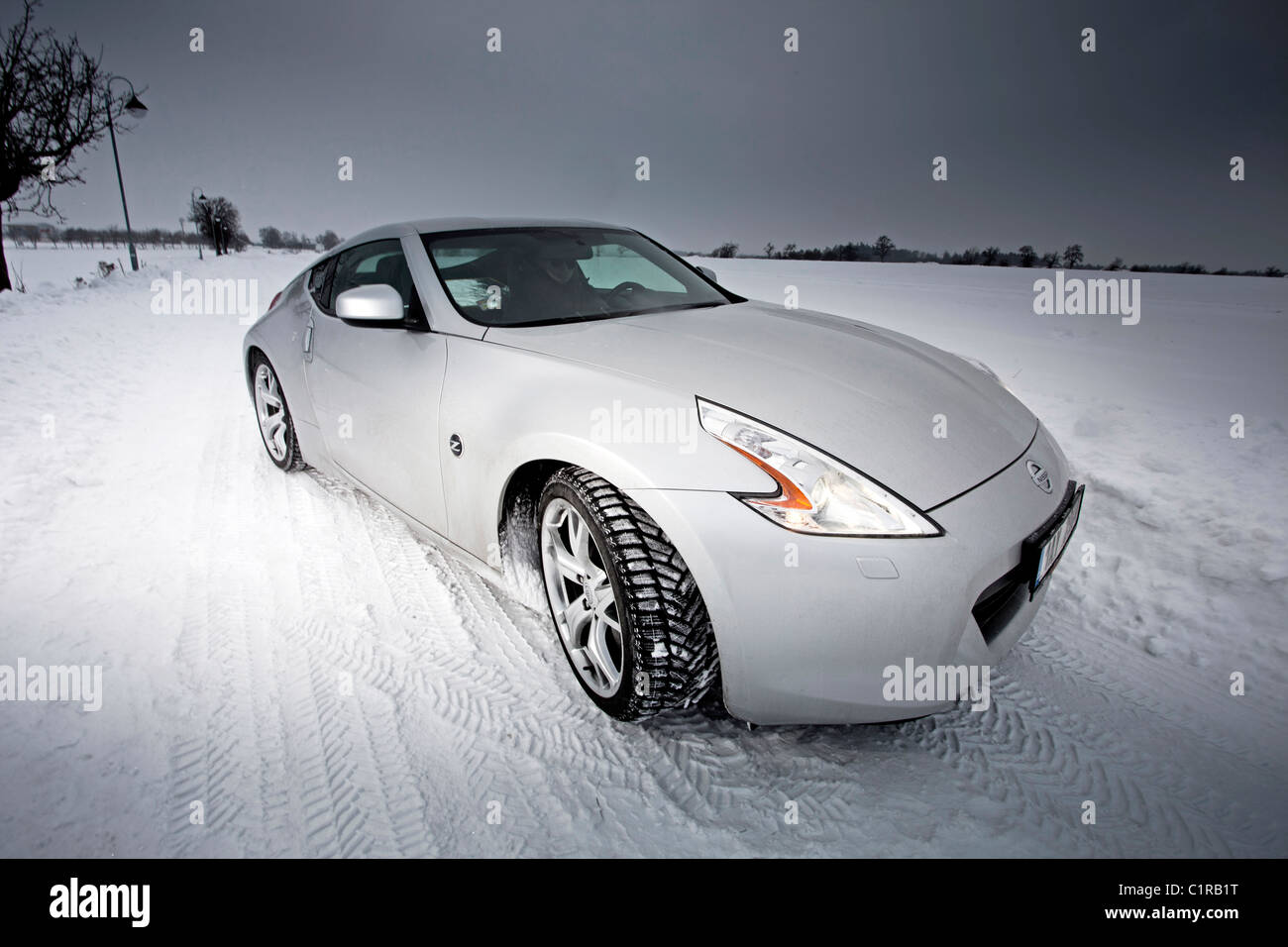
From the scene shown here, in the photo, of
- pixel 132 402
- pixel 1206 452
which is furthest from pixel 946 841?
pixel 132 402

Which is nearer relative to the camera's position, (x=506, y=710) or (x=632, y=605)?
(x=632, y=605)

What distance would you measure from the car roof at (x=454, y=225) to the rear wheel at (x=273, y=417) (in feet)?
3.09

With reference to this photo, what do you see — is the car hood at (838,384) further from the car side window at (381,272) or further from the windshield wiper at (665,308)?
the car side window at (381,272)

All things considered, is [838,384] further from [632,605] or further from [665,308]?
[665,308]

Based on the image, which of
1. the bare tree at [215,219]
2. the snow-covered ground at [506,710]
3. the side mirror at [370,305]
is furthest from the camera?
the bare tree at [215,219]

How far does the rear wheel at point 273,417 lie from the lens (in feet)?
11.7

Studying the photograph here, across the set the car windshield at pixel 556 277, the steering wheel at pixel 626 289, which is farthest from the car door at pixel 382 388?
the steering wheel at pixel 626 289

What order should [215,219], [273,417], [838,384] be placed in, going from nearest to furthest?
[838,384]
[273,417]
[215,219]

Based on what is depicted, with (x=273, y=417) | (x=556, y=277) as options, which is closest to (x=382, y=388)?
(x=556, y=277)

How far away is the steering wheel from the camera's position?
2.65 metres

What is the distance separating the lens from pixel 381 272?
3.00m

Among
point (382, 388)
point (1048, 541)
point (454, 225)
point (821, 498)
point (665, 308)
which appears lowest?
point (1048, 541)

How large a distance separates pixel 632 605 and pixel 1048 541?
1080mm

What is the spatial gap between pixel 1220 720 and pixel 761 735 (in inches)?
53.1
